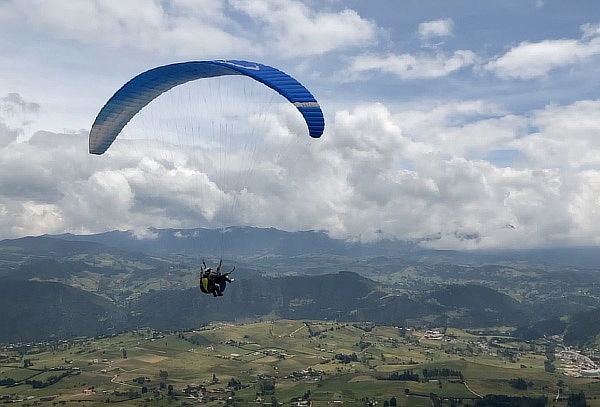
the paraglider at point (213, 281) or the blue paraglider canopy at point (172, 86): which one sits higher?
the blue paraglider canopy at point (172, 86)

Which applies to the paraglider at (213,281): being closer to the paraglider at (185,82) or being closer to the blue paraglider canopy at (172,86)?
the paraglider at (185,82)

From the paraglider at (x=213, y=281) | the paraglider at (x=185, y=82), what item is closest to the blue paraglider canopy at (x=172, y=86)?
the paraglider at (x=185, y=82)

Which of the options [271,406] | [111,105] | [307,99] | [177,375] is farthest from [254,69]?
[177,375]

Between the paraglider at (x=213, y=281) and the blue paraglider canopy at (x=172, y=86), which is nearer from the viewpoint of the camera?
the blue paraglider canopy at (x=172, y=86)

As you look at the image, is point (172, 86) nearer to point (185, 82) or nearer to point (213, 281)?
point (185, 82)

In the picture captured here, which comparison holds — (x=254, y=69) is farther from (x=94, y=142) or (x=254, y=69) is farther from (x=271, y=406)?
(x=271, y=406)

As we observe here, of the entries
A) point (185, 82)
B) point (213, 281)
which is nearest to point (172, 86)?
point (185, 82)

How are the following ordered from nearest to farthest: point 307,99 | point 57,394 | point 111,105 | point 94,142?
1. point 307,99
2. point 111,105
3. point 94,142
4. point 57,394
